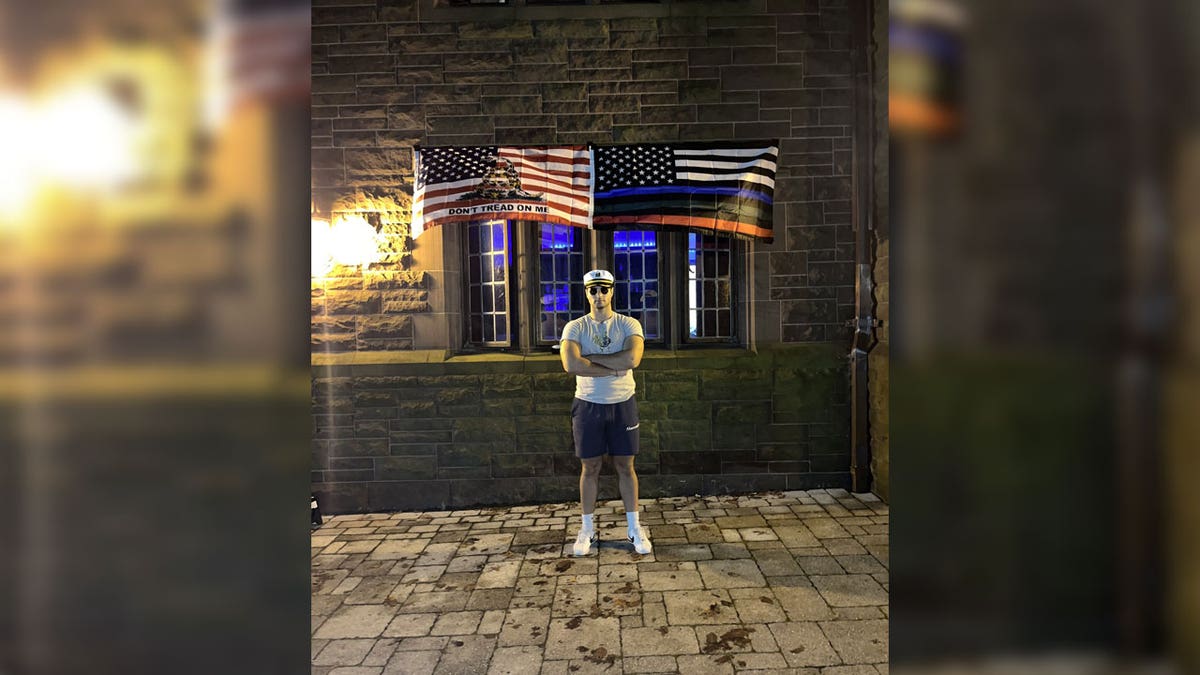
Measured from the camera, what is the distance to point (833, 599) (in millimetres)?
4211

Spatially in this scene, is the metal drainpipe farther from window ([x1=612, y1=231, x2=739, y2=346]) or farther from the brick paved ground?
window ([x1=612, y1=231, x2=739, y2=346])

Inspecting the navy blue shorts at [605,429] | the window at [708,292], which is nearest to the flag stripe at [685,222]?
the window at [708,292]

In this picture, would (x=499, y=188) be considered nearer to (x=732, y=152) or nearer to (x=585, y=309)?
(x=585, y=309)

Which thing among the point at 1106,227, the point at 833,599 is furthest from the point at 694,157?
the point at 1106,227

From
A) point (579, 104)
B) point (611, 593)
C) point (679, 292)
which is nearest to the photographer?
point (611, 593)

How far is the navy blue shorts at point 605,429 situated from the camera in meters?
5.20

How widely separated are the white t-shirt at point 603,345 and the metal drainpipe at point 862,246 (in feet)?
9.74

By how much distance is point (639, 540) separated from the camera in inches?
207

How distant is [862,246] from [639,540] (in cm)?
406

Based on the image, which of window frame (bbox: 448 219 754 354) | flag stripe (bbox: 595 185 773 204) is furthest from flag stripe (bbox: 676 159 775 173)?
window frame (bbox: 448 219 754 354)

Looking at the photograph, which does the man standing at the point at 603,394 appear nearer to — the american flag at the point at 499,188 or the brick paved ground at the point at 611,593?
the brick paved ground at the point at 611,593

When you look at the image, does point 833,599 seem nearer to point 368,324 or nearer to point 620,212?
point 620,212

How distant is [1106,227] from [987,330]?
23cm

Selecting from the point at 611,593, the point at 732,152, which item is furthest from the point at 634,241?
the point at 611,593
